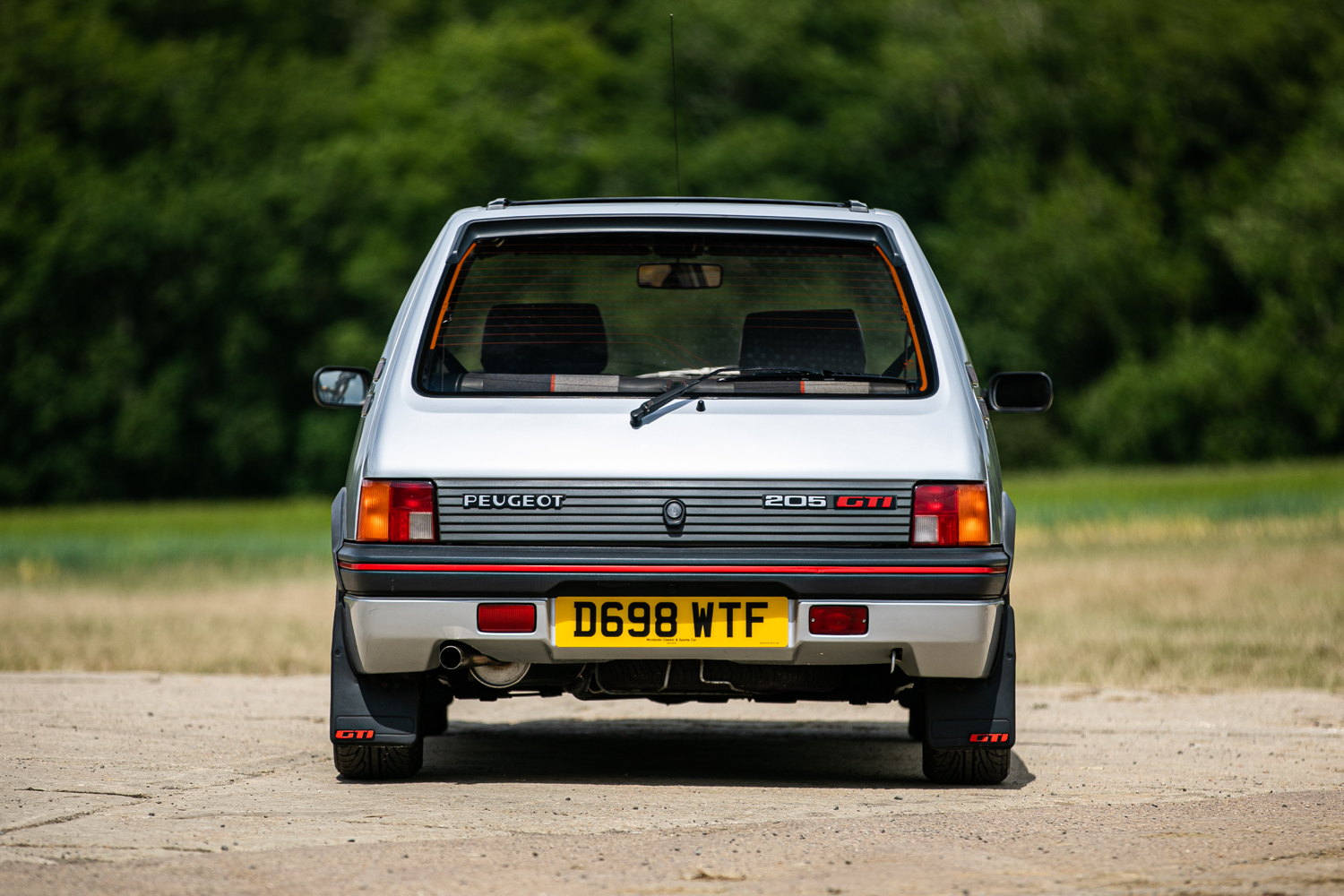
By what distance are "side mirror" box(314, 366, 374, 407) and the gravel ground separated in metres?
1.32

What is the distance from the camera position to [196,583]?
20797mm

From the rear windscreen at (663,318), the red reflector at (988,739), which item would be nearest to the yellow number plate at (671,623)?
the rear windscreen at (663,318)

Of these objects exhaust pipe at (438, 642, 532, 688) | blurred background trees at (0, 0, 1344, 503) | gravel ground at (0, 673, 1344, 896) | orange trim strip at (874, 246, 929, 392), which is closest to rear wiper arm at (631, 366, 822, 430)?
orange trim strip at (874, 246, 929, 392)

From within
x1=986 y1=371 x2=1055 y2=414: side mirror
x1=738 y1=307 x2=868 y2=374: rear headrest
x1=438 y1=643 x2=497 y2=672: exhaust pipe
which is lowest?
x1=438 y1=643 x2=497 y2=672: exhaust pipe

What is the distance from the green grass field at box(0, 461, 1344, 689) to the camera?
1100 cm

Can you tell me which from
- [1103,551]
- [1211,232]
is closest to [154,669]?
[1103,551]

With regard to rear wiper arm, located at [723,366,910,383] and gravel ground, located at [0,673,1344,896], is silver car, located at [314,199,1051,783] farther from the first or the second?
gravel ground, located at [0,673,1344,896]

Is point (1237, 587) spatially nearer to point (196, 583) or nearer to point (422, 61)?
point (196, 583)

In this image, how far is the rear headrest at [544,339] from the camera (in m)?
5.69

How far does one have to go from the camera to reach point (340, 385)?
641cm

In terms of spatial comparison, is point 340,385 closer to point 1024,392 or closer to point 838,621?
point 838,621

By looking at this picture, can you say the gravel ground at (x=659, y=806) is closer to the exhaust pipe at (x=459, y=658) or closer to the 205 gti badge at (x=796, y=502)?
the exhaust pipe at (x=459, y=658)

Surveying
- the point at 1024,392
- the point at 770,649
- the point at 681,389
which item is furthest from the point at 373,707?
the point at 1024,392

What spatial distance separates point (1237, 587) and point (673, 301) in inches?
433
